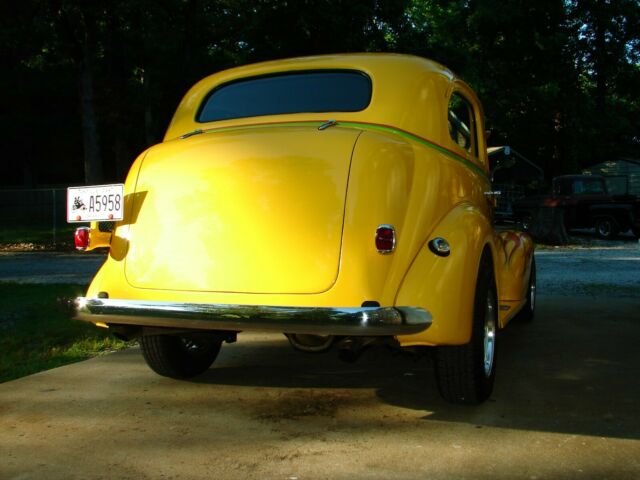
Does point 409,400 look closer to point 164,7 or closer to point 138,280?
point 138,280

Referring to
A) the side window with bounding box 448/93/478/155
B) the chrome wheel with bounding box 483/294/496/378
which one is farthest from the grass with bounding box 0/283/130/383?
the side window with bounding box 448/93/478/155

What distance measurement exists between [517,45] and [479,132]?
30622 mm

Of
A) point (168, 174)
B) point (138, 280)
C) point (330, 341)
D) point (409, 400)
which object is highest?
point (168, 174)

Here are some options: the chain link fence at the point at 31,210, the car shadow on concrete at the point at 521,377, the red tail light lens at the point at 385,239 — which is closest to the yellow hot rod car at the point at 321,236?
the red tail light lens at the point at 385,239

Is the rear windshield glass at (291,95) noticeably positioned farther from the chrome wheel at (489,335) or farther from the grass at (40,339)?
the grass at (40,339)

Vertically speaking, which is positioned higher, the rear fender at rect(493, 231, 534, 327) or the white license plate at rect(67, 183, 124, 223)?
the white license plate at rect(67, 183, 124, 223)

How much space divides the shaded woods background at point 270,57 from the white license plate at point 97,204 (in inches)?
638

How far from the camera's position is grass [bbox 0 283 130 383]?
5340 mm

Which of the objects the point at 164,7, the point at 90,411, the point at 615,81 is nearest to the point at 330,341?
the point at 90,411

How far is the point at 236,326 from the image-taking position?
3557 millimetres

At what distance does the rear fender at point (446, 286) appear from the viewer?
3.58 meters

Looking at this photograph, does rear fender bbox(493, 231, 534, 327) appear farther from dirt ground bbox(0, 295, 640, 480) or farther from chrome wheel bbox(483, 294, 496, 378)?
dirt ground bbox(0, 295, 640, 480)

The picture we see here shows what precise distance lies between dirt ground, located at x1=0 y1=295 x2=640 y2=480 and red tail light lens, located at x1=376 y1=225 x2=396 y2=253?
0.94m

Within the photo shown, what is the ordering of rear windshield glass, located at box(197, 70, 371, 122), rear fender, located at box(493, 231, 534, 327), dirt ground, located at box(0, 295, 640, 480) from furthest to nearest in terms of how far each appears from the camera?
rear fender, located at box(493, 231, 534, 327) → rear windshield glass, located at box(197, 70, 371, 122) → dirt ground, located at box(0, 295, 640, 480)
